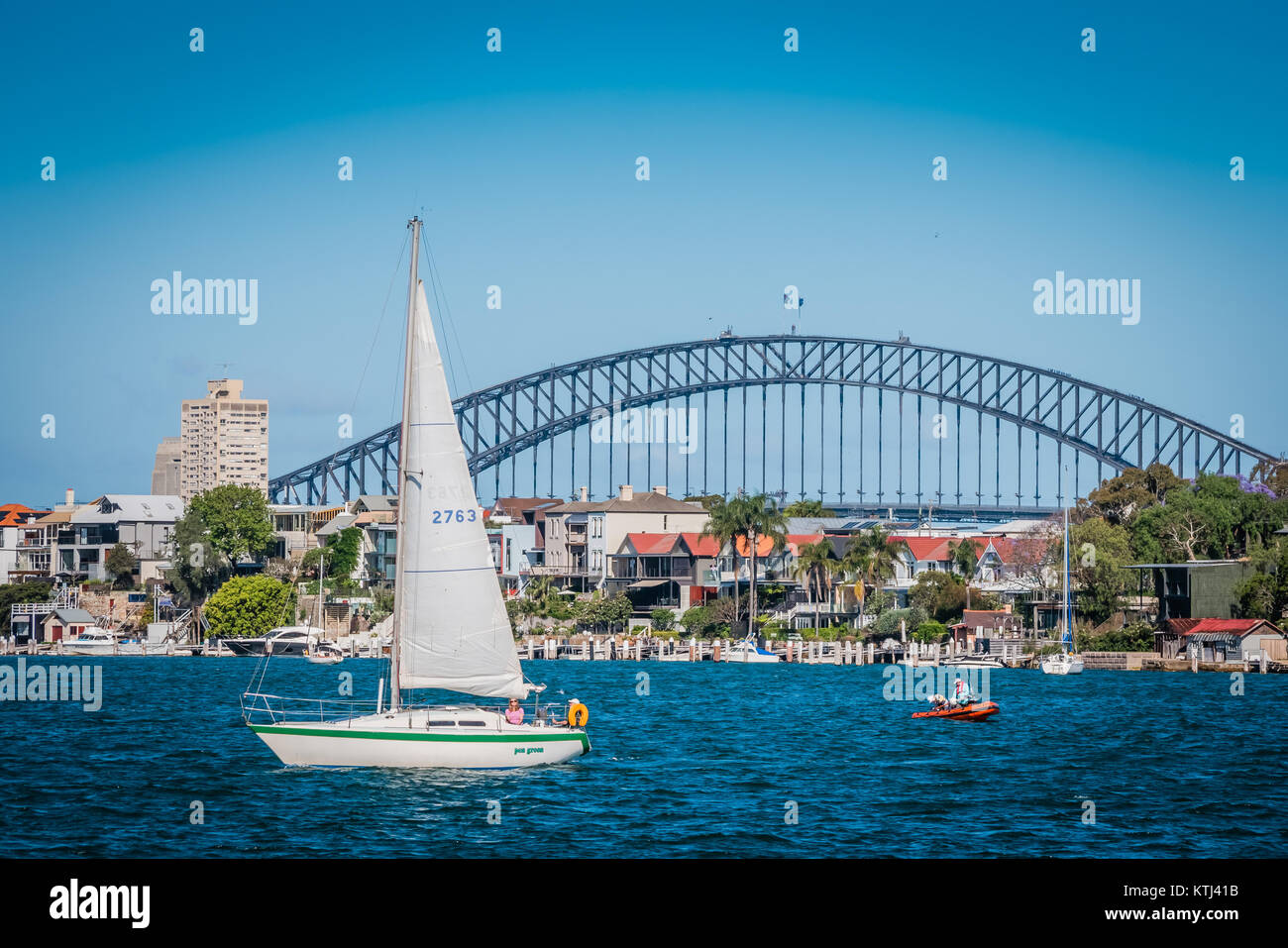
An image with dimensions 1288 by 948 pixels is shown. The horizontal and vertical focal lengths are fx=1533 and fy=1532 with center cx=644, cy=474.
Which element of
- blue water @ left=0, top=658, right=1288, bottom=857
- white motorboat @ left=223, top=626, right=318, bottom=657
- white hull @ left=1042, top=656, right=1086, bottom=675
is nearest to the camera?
blue water @ left=0, top=658, right=1288, bottom=857

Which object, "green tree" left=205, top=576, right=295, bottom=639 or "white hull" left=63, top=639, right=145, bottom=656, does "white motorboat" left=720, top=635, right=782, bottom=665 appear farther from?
"white hull" left=63, top=639, right=145, bottom=656

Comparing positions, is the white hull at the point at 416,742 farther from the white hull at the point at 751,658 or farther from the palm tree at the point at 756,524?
the palm tree at the point at 756,524

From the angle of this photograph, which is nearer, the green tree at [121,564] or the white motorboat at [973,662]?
the white motorboat at [973,662]

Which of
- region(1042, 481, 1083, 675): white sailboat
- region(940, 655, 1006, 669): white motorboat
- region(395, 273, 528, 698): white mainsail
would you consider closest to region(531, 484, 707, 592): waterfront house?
region(940, 655, 1006, 669): white motorboat

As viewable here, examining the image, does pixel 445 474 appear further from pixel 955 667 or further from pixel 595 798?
pixel 955 667

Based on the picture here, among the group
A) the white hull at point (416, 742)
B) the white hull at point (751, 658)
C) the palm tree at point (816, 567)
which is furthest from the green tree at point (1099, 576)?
the white hull at point (416, 742)

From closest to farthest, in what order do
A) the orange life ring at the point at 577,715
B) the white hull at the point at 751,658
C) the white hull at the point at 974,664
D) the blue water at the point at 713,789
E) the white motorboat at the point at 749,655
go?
1. the blue water at the point at 713,789
2. the orange life ring at the point at 577,715
3. the white hull at the point at 974,664
4. the white hull at the point at 751,658
5. the white motorboat at the point at 749,655

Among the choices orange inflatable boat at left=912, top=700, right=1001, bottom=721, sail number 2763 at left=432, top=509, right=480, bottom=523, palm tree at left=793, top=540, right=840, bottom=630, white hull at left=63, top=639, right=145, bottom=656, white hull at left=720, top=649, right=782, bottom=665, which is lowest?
white hull at left=63, top=639, right=145, bottom=656
